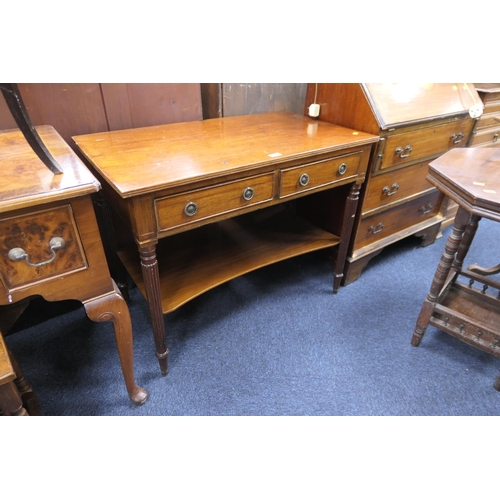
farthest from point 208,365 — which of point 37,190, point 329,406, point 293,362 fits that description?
Answer: point 37,190

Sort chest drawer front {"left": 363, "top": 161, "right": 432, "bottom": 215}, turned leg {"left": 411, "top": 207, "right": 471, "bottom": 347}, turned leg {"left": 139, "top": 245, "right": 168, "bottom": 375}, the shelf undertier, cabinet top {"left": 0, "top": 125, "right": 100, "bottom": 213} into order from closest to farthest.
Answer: cabinet top {"left": 0, "top": 125, "right": 100, "bottom": 213} < turned leg {"left": 139, "top": 245, "right": 168, "bottom": 375} < turned leg {"left": 411, "top": 207, "right": 471, "bottom": 347} < the shelf undertier < chest drawer front {"left": 363, "top": 161, "right": 432, "bottom": 215}

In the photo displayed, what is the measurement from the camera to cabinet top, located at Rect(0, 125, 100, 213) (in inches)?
28.2

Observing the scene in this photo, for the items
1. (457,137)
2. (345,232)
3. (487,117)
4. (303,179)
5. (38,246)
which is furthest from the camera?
(487,117)

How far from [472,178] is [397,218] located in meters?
0.75

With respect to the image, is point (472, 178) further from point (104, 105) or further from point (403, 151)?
point (104, 105)

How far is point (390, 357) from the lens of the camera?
4.82ft

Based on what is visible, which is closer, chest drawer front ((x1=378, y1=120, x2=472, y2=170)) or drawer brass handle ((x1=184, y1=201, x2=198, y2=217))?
drawer brass handle ((x1=184, y1=201, x2=198, y2=217))

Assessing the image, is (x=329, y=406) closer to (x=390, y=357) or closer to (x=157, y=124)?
(x=390, y=357)

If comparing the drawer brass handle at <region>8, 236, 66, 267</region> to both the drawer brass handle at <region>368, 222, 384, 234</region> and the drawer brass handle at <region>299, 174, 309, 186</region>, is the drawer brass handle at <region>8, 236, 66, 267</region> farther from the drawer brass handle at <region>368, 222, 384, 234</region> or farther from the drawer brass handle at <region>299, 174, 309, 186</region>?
the drawer brass handle at <region>368, 222, 384, 234</region>

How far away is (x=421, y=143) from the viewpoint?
1629mm

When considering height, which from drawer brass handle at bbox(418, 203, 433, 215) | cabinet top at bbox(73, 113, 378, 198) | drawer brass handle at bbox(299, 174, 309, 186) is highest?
cabinet top at bbox(73, 113, 378, 198)

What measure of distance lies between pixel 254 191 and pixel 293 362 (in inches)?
28.5

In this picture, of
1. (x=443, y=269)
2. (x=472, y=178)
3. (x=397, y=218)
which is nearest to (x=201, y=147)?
(x=472, y=178)

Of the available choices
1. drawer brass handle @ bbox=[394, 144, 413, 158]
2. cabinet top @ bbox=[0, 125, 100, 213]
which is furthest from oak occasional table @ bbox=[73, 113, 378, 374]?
drawer brass handle @ bbox=[394, 144, 413, 158]
